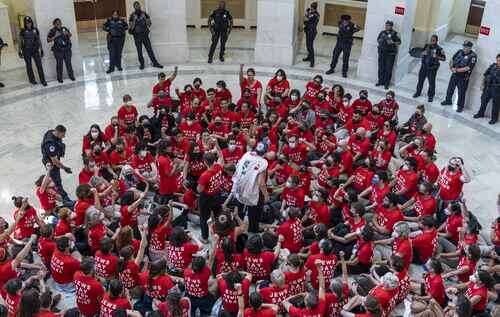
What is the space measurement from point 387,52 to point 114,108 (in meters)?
6.89

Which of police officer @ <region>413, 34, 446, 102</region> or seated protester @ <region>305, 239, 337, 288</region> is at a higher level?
police officer @ <region>413, 34, 446, 102</region>

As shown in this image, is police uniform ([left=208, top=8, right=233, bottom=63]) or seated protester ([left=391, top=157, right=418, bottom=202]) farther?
police uniform ([left=208, top=8, right=233, bottom=63])

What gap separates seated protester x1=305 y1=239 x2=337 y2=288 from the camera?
659 centimetres

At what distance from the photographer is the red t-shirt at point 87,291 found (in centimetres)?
618

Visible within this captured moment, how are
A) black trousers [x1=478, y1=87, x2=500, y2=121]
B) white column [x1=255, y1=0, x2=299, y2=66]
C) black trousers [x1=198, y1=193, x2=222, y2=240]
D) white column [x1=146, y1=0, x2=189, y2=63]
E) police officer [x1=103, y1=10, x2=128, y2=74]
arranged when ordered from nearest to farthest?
black trousers [x1=198, y1=193, x2=222, y2=240], black trousers [x1=478, y1=87, x2=500, y2=121], police officer [x1=103, y1=10, x2=128, y2=74], white column [x1=146, y1=0, x2=189, y2=63], white column [x1=255, y1=0, x2=299, y2=66]

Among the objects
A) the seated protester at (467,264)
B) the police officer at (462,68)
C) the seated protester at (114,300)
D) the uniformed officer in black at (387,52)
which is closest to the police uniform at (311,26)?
the uniformed officer in black at (387,52)

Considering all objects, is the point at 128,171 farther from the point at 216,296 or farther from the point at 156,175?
the point at 216,296

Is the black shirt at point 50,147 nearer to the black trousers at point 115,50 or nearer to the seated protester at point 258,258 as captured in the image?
the seated protester at point 258,258

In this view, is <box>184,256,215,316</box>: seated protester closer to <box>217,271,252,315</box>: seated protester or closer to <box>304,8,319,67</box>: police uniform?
<box>217,271,252,315</box>: seated protester

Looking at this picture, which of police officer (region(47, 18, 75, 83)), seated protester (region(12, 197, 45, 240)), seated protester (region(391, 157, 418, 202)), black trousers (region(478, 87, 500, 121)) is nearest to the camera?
seated protester (region(12, 197, 45, 240))

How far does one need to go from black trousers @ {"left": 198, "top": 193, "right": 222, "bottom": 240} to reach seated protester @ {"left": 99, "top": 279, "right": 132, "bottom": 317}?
2.59 metres

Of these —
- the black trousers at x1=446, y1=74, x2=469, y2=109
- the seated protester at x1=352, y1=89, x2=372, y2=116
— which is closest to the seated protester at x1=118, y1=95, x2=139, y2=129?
the seated protester at x1=352, y1=89, x2=372, y2=116

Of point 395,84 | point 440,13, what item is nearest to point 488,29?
point 395,84

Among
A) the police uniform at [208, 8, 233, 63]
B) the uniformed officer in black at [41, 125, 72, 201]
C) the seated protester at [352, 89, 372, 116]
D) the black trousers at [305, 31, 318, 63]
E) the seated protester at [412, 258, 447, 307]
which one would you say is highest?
the police uniform at [208, 8, 233, 63]
